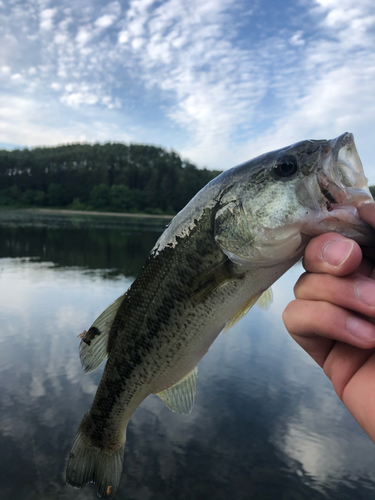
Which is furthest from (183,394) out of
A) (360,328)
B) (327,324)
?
(360,328)

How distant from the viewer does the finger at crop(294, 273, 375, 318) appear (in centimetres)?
141

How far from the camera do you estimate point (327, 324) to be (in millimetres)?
1516

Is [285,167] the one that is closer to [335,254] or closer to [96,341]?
[335,254]

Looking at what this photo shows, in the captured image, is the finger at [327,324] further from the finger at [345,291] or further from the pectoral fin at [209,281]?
the pectoral fin at [209,281]

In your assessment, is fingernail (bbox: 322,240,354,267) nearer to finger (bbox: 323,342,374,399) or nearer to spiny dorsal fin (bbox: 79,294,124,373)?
finger (bbox: 323,342,374,399)

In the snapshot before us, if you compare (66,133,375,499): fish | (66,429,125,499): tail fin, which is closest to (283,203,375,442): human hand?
(66,133,375,499): fish

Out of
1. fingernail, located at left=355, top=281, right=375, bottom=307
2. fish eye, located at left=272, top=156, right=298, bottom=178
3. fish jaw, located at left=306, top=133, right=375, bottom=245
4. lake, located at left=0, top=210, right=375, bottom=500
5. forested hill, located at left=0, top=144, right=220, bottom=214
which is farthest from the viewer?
forested hill, located at left=0, top=144, right=220, bottom=214

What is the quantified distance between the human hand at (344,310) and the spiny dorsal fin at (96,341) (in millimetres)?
1229

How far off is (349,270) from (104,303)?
8.72 m

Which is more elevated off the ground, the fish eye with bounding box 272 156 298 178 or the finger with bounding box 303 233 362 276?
the fish eye with bounding box 272 156 298 178

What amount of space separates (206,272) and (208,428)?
3.71m

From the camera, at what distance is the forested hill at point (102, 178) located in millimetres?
77244

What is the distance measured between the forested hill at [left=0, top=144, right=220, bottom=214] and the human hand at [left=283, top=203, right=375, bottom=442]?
6944 cm

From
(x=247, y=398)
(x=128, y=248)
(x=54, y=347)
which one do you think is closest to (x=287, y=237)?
(x=247, y=398)
